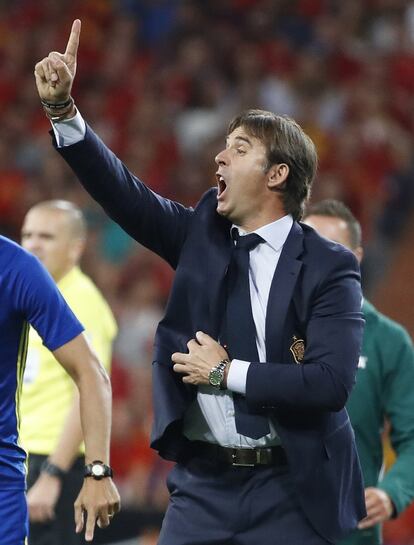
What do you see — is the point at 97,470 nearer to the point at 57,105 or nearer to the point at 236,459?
the point at 236,459

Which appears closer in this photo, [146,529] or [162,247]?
[162,247]

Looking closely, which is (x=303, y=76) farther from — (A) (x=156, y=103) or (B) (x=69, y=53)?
(B) (x=69, y=53)

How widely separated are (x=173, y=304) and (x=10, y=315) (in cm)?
50

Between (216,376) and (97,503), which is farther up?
(216,376)

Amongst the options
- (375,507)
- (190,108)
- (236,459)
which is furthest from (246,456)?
(190,108)

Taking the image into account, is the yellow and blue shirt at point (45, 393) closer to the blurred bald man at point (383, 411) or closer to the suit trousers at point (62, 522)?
the suit trousers at point (62, 522)

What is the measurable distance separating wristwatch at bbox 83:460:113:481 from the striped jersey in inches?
6.9

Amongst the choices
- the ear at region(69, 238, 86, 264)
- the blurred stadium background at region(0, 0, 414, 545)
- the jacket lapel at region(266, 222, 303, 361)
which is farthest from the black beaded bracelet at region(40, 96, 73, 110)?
the blurred stadium background at region(0, 0, 414, 545)

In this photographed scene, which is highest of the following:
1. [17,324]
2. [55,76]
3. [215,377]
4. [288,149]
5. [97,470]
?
[55,76]

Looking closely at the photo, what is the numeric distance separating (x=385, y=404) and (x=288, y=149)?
4.55 feet

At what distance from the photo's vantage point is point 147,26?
11180mm

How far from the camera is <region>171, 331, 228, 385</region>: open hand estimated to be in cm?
345

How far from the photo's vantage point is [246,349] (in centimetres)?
354

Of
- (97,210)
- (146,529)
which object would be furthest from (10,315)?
(97,210)
